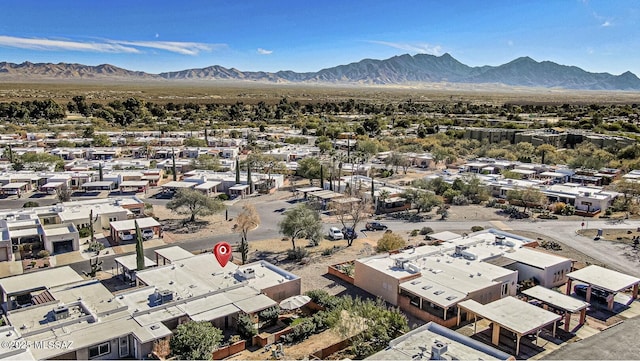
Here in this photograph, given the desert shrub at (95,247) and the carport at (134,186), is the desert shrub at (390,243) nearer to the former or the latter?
the desert shrub at (95,247)

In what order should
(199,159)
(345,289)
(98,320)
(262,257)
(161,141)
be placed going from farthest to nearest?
(161,141), (199,159), (262,257), (345,289), (98,320)

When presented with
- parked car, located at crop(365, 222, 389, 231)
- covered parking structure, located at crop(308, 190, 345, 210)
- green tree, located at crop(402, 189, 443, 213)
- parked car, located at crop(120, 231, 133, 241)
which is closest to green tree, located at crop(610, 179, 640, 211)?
green tree, located at crop(402, 189, 443, 213)

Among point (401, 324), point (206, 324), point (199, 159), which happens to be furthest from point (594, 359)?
point (199, 159)

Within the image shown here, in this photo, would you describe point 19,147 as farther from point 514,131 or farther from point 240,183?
point 514,131

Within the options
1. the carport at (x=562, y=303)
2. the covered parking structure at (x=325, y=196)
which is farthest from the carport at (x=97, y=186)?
the carport at (x=562, y=303)

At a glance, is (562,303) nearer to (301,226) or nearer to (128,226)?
(301,226)

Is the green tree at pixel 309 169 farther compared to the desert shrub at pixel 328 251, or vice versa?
the green tree at pixel 309 169

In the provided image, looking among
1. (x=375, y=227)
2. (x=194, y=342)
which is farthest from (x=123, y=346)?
(x=375, y=227)
